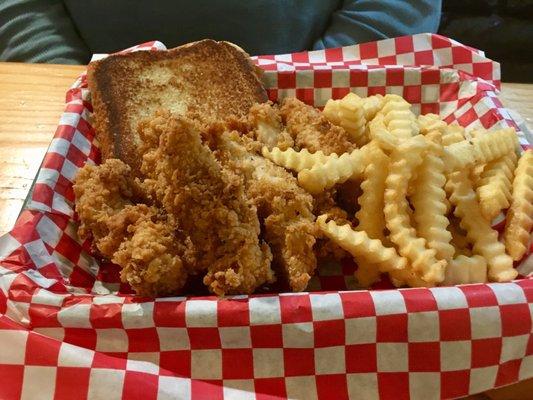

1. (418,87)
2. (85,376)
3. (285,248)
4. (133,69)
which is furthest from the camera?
(418,87)

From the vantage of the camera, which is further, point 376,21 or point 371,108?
point 376,21

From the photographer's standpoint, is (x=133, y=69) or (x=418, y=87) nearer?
(x=133, y=69)

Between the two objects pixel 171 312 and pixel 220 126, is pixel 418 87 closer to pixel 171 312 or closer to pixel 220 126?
pixel 220 126

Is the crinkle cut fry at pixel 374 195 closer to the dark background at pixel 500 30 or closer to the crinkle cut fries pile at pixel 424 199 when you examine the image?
the crinkle cut fries pile at pixel 424 199

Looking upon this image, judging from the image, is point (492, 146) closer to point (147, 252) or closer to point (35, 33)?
point (147, 252)

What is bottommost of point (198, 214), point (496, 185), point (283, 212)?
point (496, 185)

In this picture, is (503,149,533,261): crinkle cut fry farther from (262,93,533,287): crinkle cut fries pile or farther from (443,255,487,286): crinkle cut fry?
(443,255,487,286): crinkle cut fry

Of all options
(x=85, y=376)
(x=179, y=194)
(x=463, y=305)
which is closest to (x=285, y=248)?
(x=179, y=194)

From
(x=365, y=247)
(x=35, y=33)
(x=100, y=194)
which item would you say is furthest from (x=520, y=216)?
(x=35, y=33)
